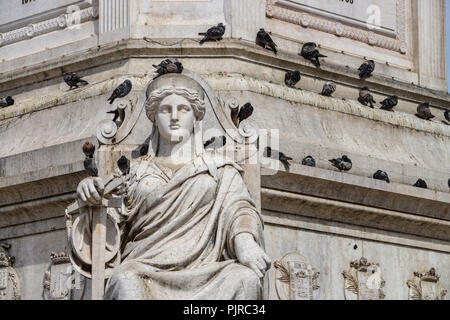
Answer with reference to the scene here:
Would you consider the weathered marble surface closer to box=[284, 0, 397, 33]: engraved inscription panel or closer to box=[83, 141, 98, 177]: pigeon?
box=[284, 0, 397, 33]: engraved inscription panel

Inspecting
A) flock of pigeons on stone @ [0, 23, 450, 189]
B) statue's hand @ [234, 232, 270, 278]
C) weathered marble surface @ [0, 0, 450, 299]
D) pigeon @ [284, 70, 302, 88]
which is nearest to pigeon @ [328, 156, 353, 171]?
flock of pigeons on stone @ [0, 23, 450, 189]

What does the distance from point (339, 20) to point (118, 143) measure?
504 cm

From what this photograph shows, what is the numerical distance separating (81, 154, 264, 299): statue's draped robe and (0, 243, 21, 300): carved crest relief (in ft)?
10.1

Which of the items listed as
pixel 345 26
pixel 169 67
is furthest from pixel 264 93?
pixel 345 26

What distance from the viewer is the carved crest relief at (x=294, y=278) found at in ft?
72.3

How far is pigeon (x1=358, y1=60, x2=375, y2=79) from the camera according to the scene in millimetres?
24484

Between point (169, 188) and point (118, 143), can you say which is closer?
point (169, 188)

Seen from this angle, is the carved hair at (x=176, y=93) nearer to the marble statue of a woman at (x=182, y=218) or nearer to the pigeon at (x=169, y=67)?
the marble statue of a woman at (x=182, y=218)

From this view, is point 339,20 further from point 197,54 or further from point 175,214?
point 175,214

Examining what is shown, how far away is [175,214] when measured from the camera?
19797 millimetres

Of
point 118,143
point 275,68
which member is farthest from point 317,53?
point 118,143

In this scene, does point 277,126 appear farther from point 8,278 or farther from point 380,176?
point 8,278

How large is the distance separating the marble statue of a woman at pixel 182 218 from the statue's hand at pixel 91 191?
0.03 feet

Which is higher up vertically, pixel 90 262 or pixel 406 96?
pixel 406 96
